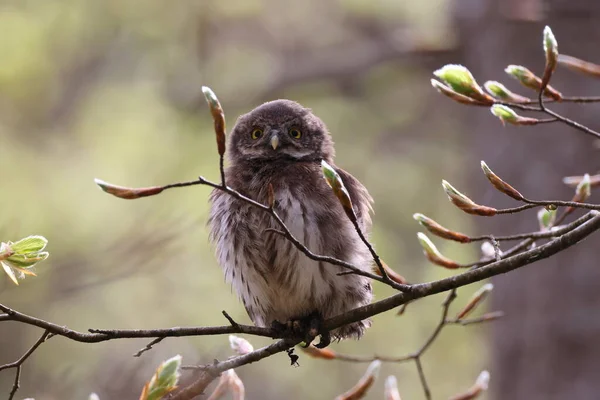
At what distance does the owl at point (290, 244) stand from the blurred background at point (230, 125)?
1476mm

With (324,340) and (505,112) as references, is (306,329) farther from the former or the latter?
(505,112)

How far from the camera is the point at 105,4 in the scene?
801cm

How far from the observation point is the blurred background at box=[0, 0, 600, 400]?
219 inches

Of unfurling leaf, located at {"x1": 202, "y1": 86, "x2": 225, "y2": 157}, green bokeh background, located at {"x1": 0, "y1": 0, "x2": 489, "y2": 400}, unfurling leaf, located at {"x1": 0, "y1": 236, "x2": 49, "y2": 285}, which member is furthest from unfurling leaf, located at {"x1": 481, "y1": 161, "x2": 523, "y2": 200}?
green bokeh background, located at {"x1": 0, "y1": 0, "x2": 489, "y2": 400}

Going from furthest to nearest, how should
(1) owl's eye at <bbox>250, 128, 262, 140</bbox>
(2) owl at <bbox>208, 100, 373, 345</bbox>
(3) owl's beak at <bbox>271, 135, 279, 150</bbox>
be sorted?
(1) owl's eye at <bbox>250, 128, 262, 140</bbox>
(3) owl's beak at <bbox>271, 135, 279, 150</bbox>
(2) owl at <bbox>208, 100, 373, 345</bbox>

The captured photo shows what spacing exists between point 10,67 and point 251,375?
3919mm

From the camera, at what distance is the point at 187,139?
27.2ft

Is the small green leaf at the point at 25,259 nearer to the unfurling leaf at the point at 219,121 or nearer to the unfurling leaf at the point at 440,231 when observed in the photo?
the unfurling leaf at the point at 219,121

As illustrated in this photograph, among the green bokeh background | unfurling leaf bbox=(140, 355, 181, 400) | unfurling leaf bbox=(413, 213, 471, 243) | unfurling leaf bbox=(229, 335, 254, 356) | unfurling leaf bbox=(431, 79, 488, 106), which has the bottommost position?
unfurling leaf bbox=(140, 355, 181, 400)

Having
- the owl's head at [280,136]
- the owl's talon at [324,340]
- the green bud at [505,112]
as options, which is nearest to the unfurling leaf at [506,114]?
the green bud at [505,112]

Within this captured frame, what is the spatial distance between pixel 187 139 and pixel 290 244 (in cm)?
502

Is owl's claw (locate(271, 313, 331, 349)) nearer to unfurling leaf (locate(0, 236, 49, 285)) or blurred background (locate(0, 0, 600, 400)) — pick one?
unfurling leaf (locate(0, 236, 49, 285))

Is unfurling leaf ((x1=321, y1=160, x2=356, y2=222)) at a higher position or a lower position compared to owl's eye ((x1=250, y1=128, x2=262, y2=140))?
lower

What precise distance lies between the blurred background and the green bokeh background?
0.07ft
